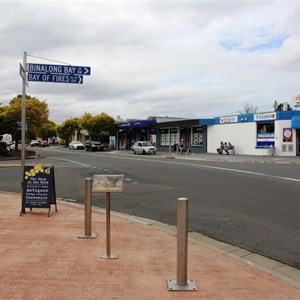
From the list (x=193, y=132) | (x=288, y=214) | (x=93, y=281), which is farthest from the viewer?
(x=193, y=132)

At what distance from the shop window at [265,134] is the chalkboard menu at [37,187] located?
31.9 meters

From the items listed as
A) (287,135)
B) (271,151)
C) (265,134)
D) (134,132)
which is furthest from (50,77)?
(134,132)

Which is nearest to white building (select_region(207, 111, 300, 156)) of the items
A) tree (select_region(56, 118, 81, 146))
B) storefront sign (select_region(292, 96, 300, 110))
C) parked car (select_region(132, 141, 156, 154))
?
storefront sign (select_region(292, 96, 300, 110))

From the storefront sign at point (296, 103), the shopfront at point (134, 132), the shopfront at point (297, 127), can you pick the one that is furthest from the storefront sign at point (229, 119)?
the shopfront at point (134, 132)

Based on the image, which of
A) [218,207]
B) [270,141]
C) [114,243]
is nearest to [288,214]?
[218,207]

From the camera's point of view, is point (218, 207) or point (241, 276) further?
point (218, 207)

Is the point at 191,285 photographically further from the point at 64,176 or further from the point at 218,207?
the point at 64,176

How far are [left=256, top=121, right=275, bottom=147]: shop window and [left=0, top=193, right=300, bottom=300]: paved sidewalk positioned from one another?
32432 millimetres

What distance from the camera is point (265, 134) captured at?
39625 mm

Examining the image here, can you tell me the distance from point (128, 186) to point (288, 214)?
652 centimetres

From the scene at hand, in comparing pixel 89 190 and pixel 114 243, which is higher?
pixel 89 190

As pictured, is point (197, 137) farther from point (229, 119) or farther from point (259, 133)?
point (259, 133)

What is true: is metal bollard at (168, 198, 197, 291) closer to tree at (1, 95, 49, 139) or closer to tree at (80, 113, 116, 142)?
tree at (1, 95, 49, 139)

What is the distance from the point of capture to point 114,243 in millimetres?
7027
